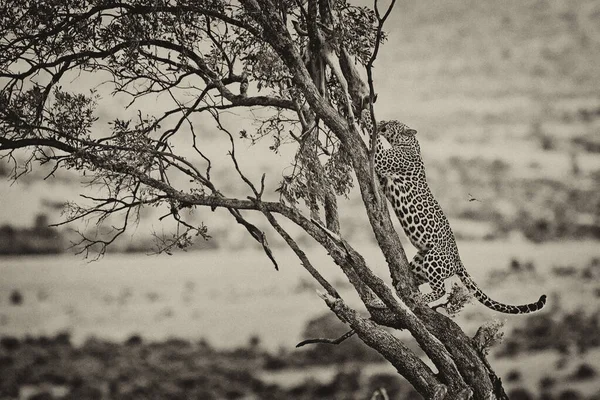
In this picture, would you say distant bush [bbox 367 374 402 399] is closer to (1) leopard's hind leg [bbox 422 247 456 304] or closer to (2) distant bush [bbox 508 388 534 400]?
(2) distant bush [bbox 508 388 534 400]

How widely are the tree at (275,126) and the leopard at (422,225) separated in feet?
0.95

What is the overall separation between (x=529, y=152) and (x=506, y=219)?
7385mm

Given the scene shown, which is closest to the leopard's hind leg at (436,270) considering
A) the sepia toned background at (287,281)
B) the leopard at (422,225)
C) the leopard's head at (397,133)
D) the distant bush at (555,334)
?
the leopard at (422,225)

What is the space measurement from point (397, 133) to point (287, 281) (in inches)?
1045

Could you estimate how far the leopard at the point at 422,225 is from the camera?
980 centimetres

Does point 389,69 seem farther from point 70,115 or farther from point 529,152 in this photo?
point 70,115

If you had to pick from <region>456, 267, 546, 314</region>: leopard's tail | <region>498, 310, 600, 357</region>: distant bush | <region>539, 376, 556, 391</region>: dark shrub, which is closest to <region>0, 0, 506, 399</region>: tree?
<region>456, 267, 546, 314</region>: leopard's tail

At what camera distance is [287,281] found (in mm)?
37125

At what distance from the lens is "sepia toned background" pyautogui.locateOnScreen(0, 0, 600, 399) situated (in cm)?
3275

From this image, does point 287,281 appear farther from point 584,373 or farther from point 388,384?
point 584,373

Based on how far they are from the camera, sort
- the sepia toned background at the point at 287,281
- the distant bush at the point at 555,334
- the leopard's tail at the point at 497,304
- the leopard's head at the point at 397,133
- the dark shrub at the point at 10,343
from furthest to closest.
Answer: the dark shrub at the point at 10,343
the distant bush at the point at 555,334
the sepia toned background at the point at 287,281
the leopard's head at the point at 397,133
the leopard's tail at the point at 497,304

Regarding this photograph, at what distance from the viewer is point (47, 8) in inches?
423

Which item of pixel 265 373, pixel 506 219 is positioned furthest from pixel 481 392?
pixel 506 219

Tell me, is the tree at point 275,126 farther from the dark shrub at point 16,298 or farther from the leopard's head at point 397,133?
the dark shrub at point 16,298
